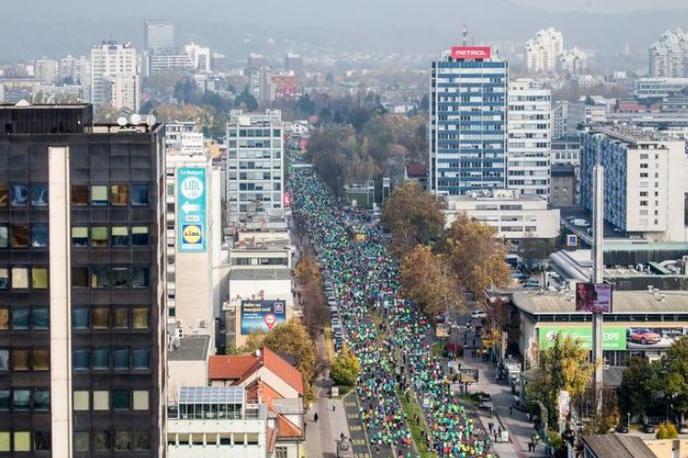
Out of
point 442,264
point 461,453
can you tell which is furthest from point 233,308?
point 442,264

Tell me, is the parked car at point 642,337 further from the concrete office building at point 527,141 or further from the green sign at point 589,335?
the concrete office building at point 527,141

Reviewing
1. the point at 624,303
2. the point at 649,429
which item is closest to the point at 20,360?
the point at 649,429

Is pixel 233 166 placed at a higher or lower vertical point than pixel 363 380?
higher

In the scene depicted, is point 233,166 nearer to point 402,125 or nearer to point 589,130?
point 589,130

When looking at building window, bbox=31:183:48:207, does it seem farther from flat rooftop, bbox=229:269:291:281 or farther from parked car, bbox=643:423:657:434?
flat rooftop, bbox=229:269:291:281

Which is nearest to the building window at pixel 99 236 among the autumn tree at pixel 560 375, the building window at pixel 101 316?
the building window at pixel 101 316

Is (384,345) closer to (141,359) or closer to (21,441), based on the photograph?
(141,359)
